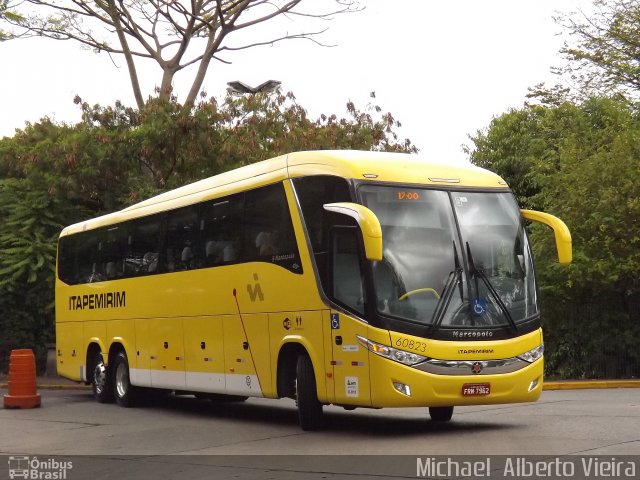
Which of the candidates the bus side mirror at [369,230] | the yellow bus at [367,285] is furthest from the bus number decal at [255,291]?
the bus side mirror at [369,230]

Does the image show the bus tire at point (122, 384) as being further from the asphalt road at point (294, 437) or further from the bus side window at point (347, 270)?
the bus side window at point (347, 270)

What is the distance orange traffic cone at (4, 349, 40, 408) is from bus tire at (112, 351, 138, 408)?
1.70 metres

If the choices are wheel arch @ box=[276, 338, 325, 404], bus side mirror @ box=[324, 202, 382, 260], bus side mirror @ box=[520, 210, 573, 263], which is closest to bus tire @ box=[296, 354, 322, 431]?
wheel arch @ box=[276, 338, 325, 404]

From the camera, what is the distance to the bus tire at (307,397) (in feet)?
46.8

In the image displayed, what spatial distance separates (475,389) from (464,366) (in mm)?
313

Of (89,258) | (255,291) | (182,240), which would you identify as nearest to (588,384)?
(182,240)

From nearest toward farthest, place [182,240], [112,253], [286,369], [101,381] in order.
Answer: [286,369], [182,240], [112,253], [101,381]

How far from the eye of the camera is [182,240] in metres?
18.4

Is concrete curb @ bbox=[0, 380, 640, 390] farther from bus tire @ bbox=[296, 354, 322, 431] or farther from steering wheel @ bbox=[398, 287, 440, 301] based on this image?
steering wheel @ bbox=[398, 287, 440, 301]
